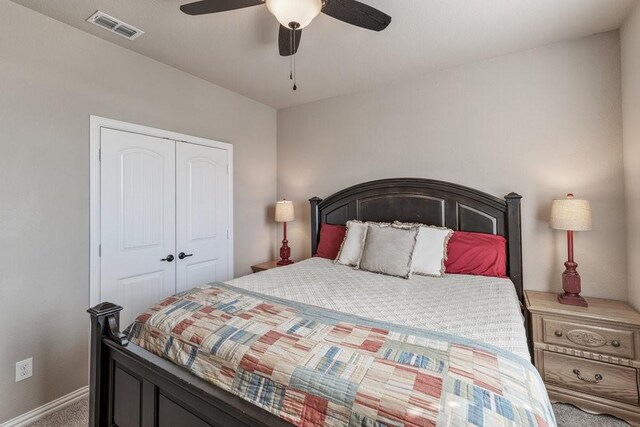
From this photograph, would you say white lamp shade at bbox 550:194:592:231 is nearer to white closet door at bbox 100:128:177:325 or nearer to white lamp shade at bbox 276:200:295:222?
white lamp shade at bbox 276:200:295:222

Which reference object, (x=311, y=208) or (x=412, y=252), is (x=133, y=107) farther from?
(x=412, y=252)

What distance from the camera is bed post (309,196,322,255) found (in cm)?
354

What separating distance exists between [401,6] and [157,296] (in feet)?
9.84

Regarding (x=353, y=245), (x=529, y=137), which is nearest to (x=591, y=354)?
(x=529, y=137)

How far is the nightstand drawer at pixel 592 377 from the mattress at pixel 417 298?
1.85 ft

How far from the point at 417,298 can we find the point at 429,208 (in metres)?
1.27

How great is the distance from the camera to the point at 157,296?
2.74 metres

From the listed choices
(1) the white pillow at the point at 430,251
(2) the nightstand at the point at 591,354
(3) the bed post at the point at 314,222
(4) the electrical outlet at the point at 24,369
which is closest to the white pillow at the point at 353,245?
(1) the white pillow at the point at 430,251

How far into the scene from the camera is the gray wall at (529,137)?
2.30 m

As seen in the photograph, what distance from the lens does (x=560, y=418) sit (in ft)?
6.44

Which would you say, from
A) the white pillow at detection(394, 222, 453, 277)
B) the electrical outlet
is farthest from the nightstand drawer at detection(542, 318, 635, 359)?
the electrical outlet

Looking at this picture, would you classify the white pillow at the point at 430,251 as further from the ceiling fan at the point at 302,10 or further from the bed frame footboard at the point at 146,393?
the bed frame footboard at the point at 146,393

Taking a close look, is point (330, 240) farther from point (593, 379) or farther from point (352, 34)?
point (593, 379)

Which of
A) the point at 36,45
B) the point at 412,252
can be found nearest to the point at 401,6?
the point at 412,252
